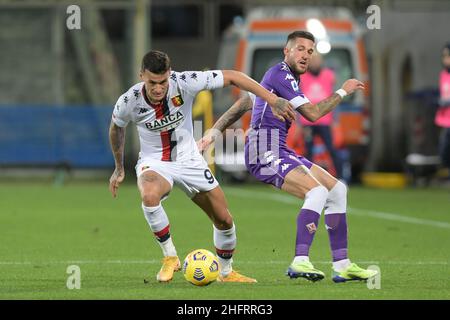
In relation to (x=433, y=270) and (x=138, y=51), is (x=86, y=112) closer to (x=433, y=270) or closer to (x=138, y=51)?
(x=138, y=51)

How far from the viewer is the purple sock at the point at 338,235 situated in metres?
10.3

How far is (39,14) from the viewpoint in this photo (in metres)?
30.9

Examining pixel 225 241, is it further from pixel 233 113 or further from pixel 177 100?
pixel 177 100

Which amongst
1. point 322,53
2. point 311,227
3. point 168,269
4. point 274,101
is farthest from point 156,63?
point 322,53

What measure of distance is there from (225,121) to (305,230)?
1175 mm

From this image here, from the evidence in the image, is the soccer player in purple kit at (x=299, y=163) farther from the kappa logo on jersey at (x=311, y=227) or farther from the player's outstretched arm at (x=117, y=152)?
the player's outstretched arm at (x=117, y=152)

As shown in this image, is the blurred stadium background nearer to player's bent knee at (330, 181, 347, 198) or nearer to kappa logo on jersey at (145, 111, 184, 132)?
player's bent knee at (330, 181, 347, 198)

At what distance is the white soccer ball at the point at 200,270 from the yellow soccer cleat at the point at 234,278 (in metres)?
0.33

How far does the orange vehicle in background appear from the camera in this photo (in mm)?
23984

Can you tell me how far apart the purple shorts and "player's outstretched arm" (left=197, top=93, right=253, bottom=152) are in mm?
237

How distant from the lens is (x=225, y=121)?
10766 millimetres

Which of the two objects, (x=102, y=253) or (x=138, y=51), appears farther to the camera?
(x=138, y=51)

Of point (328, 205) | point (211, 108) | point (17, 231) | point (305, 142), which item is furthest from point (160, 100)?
point (211, 108)

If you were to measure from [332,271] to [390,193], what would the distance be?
1155 centimetres
